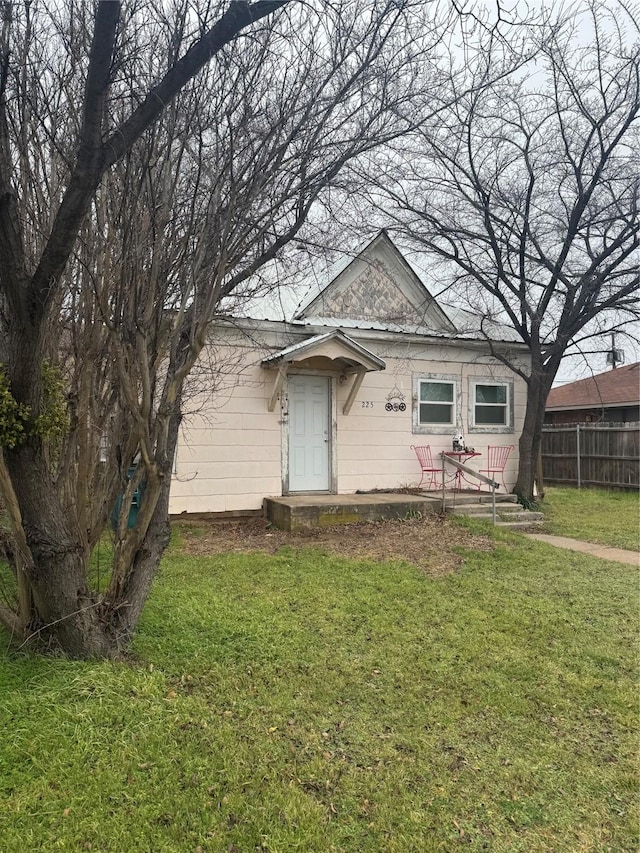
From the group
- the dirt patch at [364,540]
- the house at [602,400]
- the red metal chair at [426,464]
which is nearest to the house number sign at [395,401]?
the red metal chair at [426,464]

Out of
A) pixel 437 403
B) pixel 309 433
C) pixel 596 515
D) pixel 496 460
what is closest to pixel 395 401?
pixel 437 403

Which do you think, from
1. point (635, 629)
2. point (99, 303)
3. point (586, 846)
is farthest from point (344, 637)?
point (99, 303)

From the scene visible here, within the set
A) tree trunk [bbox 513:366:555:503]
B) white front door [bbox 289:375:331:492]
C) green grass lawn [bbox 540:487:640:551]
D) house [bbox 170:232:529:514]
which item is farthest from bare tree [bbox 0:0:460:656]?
tree trunk [bbox 513:366:555:503]

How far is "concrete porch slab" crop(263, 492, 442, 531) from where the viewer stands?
27.1 ft

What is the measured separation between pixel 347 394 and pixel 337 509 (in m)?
2.42

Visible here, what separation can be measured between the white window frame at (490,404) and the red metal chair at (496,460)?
0.36m

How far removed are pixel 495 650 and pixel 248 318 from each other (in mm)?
6104

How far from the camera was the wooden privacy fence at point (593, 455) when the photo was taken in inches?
573

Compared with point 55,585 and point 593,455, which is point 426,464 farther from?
point 55,585

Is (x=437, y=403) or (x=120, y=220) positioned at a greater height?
(x=120, y=220)

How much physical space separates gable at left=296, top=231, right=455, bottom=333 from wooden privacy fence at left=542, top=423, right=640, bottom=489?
24.2 feet

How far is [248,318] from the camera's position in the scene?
8.45 meters

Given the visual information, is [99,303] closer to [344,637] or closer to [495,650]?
[344,637]

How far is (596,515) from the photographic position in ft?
34.9
